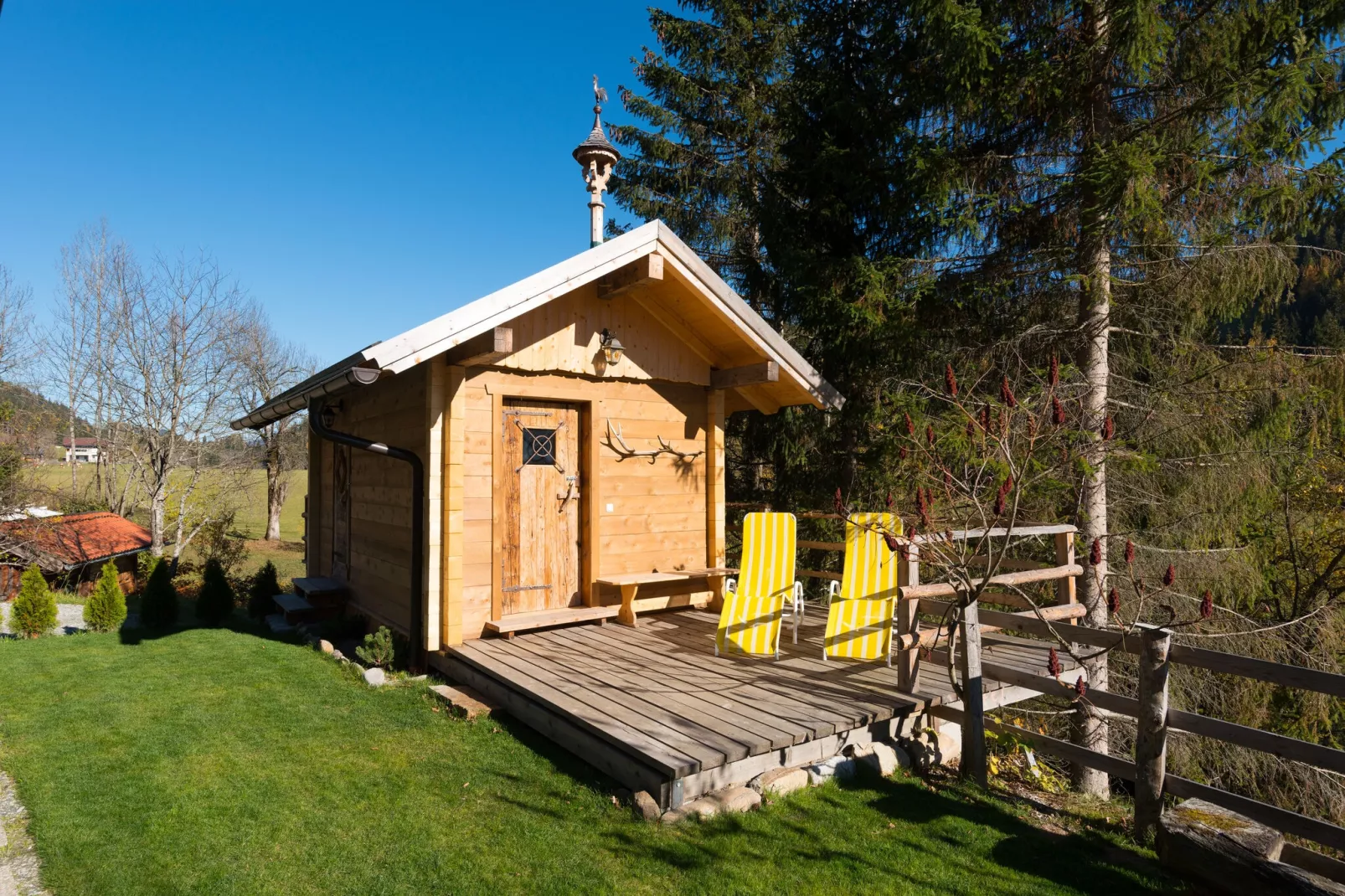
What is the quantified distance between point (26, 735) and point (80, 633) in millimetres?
4213

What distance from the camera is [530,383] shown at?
6.98 meters

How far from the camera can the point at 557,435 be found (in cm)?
730

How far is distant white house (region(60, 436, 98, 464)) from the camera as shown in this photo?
51.9ft

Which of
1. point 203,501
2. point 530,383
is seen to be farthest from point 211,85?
point 530,383

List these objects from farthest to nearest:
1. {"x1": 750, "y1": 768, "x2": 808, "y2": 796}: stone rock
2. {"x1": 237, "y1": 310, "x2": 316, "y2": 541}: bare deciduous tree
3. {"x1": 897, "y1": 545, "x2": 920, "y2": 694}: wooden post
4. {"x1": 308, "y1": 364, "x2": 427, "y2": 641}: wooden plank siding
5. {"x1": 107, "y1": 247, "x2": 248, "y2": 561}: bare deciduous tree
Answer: {"x1": 237, "y1": 310, "x2": 316, "y2": 541}: bare deciduous tree → {"x1": 107, "y1": 247, "x2": 248, "y2": 561}: bare deciduous tree → {"x1": 308, "y1": 364, "x2": 427, "y2": 641}: wooden plank siding → {"x1": 897, "y1": 545, "x2": 920, "y2": 694}: wooden post → {"x1": 750, "y1": 768, "x2": 808, "y2": 796}: stone rock

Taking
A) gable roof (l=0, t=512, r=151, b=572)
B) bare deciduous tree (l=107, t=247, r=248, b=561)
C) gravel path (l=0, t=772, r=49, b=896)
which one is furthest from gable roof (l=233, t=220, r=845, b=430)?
bare deciduous tree (l=107, t=247, r=248, b=561)

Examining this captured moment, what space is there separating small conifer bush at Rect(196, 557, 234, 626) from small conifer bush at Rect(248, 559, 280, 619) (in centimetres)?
38

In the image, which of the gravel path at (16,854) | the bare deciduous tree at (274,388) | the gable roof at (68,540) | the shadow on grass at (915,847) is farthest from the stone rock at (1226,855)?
the bare deciduous tree at (274,388)

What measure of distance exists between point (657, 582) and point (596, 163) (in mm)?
4516

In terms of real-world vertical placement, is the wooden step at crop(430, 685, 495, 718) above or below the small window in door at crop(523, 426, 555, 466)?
below

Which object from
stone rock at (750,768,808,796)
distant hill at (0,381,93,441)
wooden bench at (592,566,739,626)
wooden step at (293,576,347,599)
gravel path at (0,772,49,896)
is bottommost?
stone rock at (750,768,808,796)

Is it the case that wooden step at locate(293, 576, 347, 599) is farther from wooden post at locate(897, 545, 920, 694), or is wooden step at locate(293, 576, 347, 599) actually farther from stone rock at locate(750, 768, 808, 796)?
wooden post at locate(897, 545, 920, 694)

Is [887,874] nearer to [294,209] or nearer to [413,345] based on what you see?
[413,345]

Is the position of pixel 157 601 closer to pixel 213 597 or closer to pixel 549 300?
pixel 213 597
